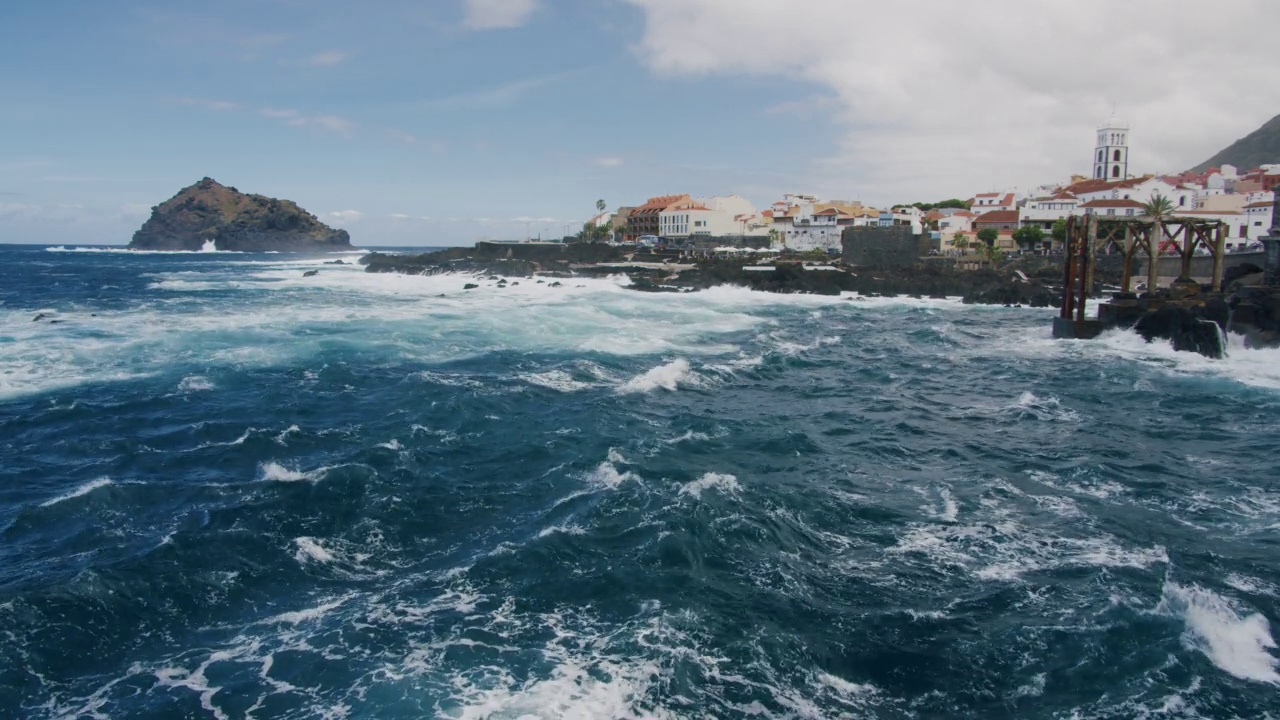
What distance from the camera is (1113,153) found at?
4338 inches

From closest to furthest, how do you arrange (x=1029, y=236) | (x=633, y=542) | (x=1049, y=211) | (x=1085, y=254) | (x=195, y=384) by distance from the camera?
(x=633, y=542) < (x=195, y=384) < (x=1085, y=254) < (x=1029, y=236) < (x=1049, y=211)

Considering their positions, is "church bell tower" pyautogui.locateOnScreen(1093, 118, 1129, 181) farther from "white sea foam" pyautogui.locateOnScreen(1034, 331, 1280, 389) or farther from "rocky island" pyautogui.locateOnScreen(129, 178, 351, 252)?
"rocky island" pyautogui.locateOnScreen(129, 178, 351, 252)

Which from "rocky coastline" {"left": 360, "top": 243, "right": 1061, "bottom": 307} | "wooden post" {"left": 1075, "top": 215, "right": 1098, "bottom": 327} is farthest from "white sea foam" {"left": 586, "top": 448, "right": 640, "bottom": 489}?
"rocky coastline" {"left": 360, "top": 243, "right": 1061, "bottom": 307}

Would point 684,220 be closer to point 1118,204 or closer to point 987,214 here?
point 987,214

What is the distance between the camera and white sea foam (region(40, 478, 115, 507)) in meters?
14.6

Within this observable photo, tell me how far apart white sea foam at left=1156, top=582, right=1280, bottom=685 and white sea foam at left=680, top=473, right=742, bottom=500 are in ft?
23.5

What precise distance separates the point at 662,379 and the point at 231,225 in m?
179

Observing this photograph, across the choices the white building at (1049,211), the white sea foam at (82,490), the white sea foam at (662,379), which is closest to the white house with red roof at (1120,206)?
the white building at (1049,211)

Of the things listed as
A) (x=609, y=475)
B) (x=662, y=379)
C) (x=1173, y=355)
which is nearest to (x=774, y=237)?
(x=1173, y=355)

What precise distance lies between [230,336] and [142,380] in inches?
372

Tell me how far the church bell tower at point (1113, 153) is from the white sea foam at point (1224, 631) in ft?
392

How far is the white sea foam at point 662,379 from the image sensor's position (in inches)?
947

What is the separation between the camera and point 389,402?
72.6 ft

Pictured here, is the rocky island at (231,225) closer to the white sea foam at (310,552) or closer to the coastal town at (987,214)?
the coastal town at (987,214)
